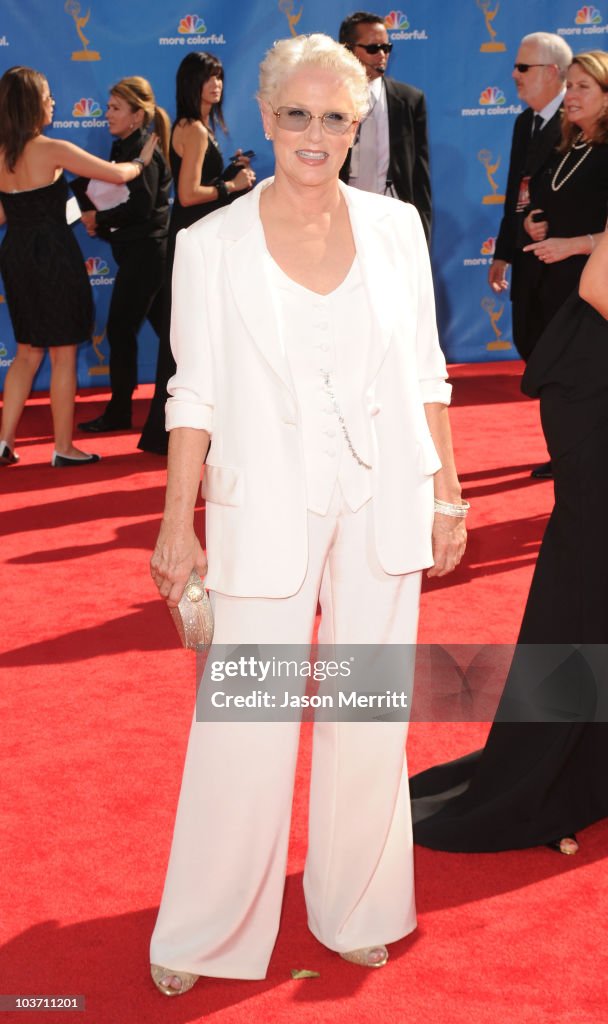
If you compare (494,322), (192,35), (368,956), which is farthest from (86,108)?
(368,956)

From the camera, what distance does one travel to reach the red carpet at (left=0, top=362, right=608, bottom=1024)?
8.25 ft

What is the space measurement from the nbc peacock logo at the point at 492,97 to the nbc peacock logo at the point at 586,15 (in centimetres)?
79

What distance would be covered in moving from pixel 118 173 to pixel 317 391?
4922mm

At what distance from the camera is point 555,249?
568 centimetres

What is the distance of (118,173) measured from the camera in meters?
6.82

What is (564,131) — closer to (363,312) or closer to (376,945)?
(363,312)

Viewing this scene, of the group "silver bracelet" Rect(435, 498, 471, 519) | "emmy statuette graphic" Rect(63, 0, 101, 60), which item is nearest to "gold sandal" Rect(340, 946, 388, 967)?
"silver bracelet" Rect(435, 498, 471, 519)

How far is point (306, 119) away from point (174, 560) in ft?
2.70

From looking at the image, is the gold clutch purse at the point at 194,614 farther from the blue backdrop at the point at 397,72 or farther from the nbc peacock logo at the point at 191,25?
the nbc peacock logo at the point at 191,25

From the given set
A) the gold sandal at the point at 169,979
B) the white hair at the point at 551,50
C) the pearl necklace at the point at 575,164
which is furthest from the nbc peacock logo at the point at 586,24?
the gold sandal at the point at 169,979

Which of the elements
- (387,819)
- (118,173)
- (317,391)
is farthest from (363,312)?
(118,173)

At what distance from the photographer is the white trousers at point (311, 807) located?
93.7 inches

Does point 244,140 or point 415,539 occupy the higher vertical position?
point 415,539

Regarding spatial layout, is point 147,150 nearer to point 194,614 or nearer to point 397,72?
point 397,72
